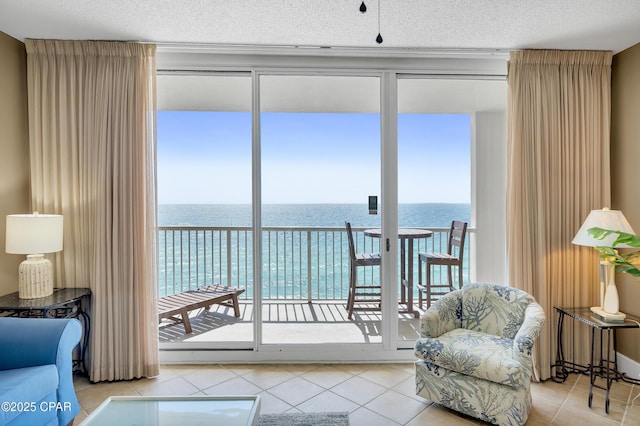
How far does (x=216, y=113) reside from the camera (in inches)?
123

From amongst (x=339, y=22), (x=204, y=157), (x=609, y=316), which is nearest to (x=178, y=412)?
(x=204, y=157)

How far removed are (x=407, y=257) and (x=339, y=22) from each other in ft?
6.44

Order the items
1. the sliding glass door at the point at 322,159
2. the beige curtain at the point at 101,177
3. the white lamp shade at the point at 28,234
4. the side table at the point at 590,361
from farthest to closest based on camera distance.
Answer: the sliding glass door at the point at 322,159, the beige curtain at the point at 101,177, the side table at the point at 590,361, the white lamp shade at the point at 28,234

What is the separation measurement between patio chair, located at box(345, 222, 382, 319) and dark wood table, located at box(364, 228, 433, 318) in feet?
0.61

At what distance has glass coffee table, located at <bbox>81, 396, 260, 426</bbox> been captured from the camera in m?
1.73

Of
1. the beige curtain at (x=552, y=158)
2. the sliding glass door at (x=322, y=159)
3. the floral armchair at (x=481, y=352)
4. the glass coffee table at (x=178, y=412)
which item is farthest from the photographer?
the sliding glass door at (x=322, y=159)

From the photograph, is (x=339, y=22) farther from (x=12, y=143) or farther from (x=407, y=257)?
(x=12, y=143)

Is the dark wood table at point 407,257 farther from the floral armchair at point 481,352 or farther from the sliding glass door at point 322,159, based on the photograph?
the floral armchair at point 481,352

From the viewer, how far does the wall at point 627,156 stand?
9.08 ft

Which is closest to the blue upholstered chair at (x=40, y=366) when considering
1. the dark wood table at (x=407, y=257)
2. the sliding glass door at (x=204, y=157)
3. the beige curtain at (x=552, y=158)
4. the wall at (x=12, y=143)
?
the wall at (x=12, y=143)

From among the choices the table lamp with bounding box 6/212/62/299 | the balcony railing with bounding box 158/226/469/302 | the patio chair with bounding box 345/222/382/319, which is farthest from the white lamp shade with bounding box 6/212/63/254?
the patio chair with bounding box 345/222/382/319

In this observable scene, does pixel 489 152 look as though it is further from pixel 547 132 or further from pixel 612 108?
pixel 612 108

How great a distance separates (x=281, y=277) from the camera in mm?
3484

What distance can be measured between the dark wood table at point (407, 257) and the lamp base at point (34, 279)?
96.2 inches
